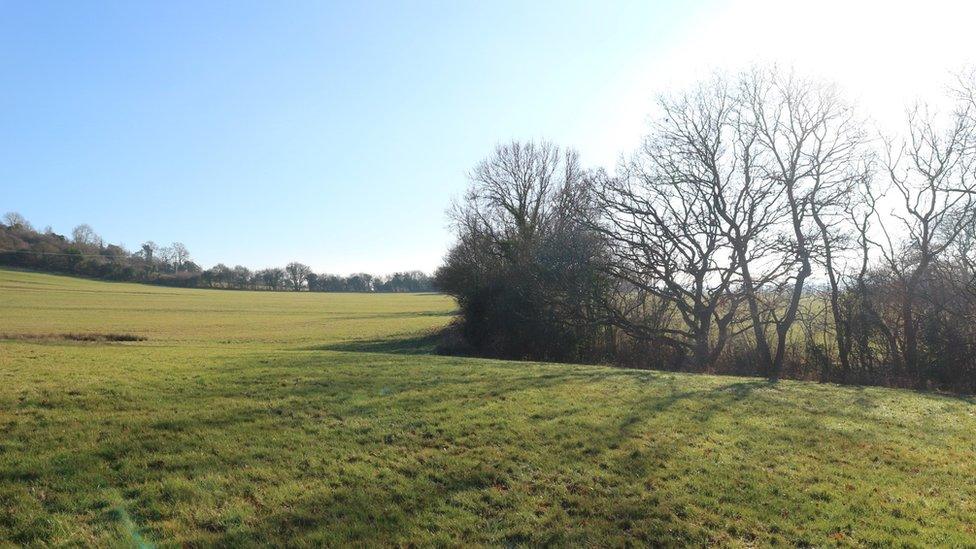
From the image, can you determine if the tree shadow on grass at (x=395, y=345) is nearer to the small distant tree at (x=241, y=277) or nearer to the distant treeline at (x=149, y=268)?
the distant treeline at (x=149, y=268)

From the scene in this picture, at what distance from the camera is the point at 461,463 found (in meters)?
7.34

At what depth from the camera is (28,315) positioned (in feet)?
160

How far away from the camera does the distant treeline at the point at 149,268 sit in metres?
114

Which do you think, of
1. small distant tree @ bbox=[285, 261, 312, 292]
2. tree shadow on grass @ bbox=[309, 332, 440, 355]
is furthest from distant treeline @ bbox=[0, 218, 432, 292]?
tree shadow on grass @ bbox=[309, 332, 440, 355]

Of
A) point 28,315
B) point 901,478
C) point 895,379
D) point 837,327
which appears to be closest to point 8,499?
point 901,478

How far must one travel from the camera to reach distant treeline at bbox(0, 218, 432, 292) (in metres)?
114

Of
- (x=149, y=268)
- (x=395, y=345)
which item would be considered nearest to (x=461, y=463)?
(x=395, y=345)

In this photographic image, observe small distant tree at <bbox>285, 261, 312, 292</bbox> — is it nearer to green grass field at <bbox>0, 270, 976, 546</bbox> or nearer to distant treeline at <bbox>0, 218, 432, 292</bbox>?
distant treeline at <bbox>0, 218, 432, 292</bbox>

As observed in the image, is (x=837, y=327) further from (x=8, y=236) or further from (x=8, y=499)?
(x=8, y=236)

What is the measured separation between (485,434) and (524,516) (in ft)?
9.45

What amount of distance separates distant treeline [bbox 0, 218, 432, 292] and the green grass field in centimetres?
9242

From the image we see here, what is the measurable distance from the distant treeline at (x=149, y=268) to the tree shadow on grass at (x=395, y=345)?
6201cm

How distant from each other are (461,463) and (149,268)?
138 meters

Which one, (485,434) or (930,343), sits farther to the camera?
(930,343)
